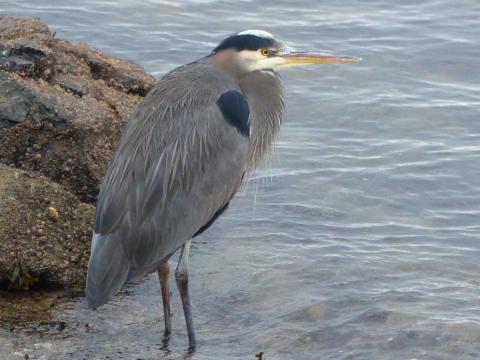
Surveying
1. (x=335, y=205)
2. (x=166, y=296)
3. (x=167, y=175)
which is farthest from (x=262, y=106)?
(x=335, y=205)

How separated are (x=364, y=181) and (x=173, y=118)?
9.21ft

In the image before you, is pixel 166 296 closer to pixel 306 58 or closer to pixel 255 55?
pixel 255 55

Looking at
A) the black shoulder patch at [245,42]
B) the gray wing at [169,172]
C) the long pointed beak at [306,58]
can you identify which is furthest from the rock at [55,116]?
the long pointed beak at [306,58]

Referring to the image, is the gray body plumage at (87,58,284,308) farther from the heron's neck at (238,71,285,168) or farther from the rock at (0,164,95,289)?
the rock at (0,164,95,289)

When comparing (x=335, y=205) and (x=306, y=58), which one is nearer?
(x=306, y=58)

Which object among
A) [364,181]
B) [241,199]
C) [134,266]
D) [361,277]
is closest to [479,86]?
[364,181]

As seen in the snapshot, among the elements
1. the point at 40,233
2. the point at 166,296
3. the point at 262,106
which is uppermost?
the point at 262,106

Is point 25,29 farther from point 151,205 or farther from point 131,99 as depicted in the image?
point 151,205

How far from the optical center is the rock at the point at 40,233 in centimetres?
605

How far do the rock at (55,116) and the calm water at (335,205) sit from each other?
88cm

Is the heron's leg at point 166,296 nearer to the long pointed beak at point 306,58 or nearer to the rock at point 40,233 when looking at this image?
the rock at point 40,233

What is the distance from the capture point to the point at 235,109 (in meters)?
6.12

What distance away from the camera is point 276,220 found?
7852mm

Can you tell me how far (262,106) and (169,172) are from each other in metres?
0.85
